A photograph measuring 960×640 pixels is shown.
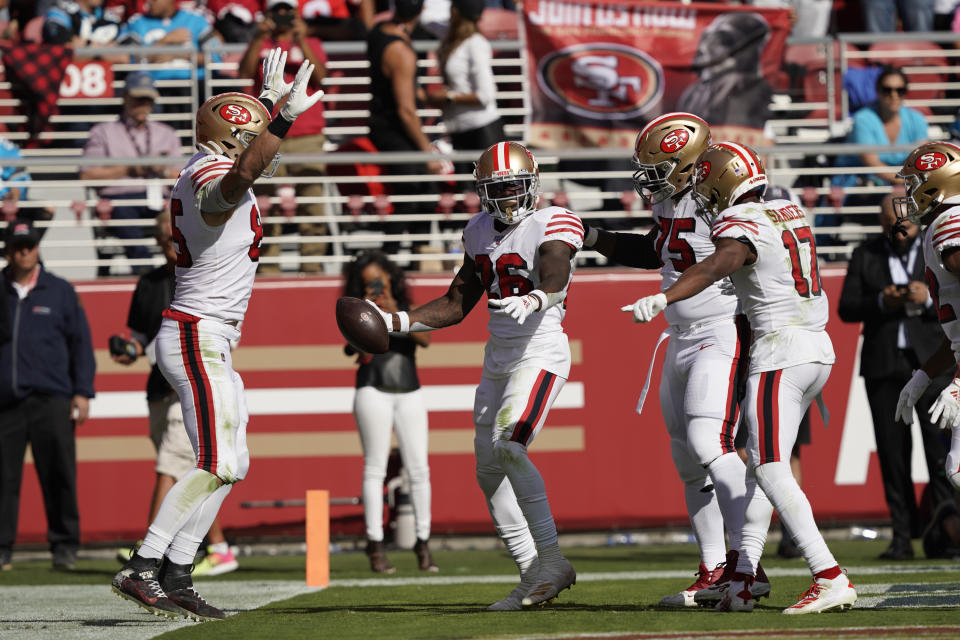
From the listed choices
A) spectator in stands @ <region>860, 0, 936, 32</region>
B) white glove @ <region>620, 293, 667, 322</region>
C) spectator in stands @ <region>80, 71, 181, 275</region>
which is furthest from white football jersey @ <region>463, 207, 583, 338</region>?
spectator in stands @ <region>860, 0, 936, 32</region>

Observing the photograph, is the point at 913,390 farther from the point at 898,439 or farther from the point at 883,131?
the point at 883,131

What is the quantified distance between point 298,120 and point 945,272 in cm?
669

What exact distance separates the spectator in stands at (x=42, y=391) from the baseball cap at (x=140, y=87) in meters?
1.80

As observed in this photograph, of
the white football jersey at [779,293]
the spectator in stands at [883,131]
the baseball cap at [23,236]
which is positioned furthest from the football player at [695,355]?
the spectator in stands at [883,131]

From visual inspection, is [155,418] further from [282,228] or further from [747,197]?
[747,197]

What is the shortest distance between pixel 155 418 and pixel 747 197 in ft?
15.5

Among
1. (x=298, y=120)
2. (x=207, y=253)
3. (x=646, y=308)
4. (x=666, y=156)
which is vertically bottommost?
(x=646, y=308)

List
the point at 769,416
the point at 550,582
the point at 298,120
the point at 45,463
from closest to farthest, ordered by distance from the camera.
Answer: the point at 769,416 < the point at 550,582 < the point at 45,463 < the point at 298,120

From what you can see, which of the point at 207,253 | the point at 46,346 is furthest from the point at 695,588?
the point at 46,346

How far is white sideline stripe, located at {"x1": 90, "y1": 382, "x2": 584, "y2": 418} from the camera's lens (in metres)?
10.5

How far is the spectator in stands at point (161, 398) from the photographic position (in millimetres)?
8789

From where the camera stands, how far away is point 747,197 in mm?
5812

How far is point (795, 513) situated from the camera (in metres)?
5.48

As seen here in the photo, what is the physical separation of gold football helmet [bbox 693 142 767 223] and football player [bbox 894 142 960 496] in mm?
618
